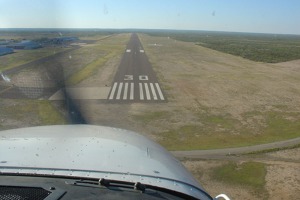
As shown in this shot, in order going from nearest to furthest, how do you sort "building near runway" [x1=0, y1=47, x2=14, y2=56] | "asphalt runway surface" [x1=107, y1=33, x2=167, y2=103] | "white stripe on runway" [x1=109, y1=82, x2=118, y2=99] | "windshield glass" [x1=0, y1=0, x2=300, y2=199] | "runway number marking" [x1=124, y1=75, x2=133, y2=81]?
"windshield glass" [x1=0, y1=0, x2=300, y2=199] < "asphalt runway surface" [x1=107, y1=33, x2=167, y2=103] < "white stripe on runway" [x1=109, y1=82, x2=118, y2=99] < "runway number marking" [x1=124, y1=75, x2=133, y2=81] < "building near runway" [x1=0, y1=47, x2=14, y2=56]

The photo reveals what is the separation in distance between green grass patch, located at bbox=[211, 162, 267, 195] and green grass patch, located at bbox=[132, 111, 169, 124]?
25.0ft

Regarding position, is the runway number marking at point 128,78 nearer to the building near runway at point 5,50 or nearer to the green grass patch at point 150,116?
the green grass patch at point 150,116

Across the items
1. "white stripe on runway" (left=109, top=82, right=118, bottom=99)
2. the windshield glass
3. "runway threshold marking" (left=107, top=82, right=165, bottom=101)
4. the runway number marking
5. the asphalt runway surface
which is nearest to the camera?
the windshield glass

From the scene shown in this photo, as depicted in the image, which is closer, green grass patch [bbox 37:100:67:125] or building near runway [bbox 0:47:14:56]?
green grass patch [bbox 37:100:67:125]

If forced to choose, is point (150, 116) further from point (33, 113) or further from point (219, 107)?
point (33, 113)

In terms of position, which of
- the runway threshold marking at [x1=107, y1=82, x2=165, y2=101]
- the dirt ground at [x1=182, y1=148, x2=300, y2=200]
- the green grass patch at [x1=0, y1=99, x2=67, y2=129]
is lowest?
the dirt ground at [x1=182, y1=148, x2=300, y2=200]

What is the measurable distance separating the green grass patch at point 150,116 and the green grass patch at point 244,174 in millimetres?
7619

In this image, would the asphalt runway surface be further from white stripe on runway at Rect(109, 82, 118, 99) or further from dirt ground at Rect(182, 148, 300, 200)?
dirt ground at Rect(182, 148, 300, 200)

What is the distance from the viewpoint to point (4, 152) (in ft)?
12.8

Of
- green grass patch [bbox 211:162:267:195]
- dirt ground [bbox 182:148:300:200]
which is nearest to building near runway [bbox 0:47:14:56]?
dirt ground [bbox 182:148:300:200]

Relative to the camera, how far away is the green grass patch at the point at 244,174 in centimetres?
1296

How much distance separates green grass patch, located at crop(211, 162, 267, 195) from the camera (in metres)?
13.0

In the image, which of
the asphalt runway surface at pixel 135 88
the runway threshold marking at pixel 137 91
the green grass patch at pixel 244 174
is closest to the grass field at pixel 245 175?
the green grass patch at pixel 244 174

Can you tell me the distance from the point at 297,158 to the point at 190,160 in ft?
15.8
